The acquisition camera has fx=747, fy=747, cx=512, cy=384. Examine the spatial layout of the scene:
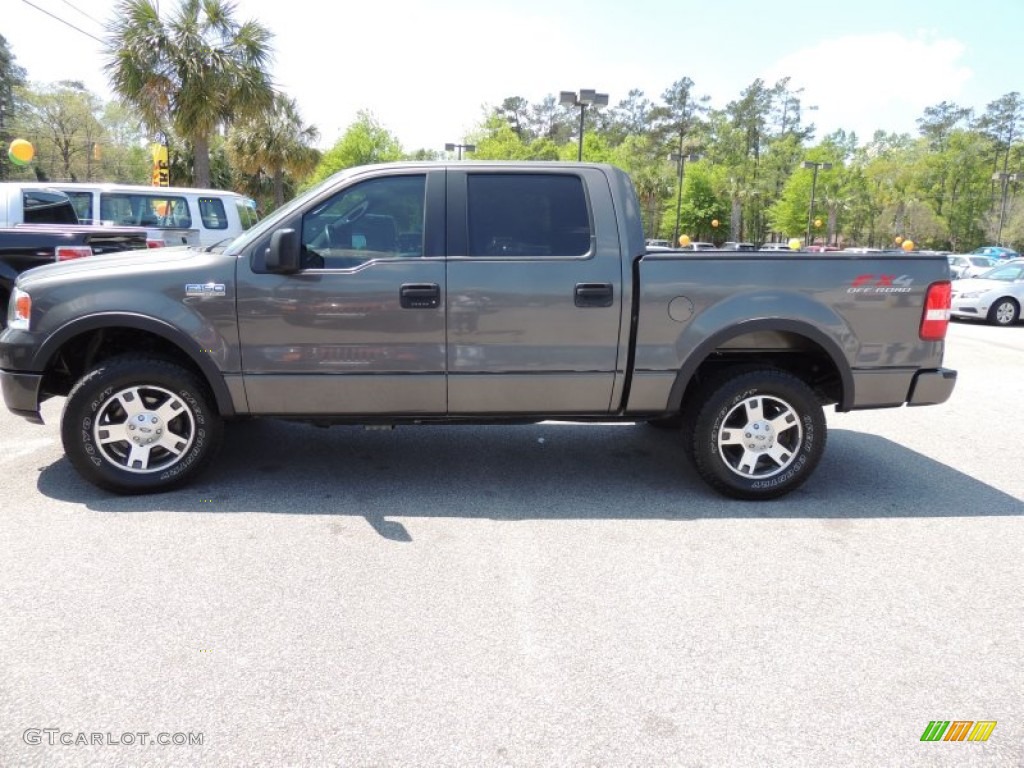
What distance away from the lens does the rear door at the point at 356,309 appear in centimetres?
416

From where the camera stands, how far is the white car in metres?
15.6

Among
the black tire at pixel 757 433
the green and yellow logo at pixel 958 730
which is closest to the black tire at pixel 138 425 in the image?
the black tire at pixel 757 433

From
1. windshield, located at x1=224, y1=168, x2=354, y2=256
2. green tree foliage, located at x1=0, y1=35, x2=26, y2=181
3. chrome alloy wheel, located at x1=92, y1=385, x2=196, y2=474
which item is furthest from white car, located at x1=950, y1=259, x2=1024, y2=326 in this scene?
green tree foliage, located at x1=0, y1=35, x2=26, y2=181

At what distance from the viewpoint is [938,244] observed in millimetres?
74188

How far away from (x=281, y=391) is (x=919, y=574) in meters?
3.46

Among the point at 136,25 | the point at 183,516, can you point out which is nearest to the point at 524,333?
the point at 183,516

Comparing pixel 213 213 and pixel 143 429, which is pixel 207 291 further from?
pixel 213 213

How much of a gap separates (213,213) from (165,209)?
763 mm

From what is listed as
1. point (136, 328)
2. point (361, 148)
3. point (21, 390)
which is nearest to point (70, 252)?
point (21, 390)

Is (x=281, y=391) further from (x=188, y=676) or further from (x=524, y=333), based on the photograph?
(x=188, y=676)

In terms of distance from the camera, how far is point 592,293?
166 inches

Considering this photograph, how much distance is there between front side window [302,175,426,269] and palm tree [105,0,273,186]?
59.0ft

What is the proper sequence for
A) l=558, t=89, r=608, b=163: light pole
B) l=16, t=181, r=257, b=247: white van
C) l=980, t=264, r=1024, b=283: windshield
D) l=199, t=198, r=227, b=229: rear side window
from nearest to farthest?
l=16, t=181, r=257, b=247: white van → l=199, t=198, r=227, b=229: rear side window → l=980, t=264, r=1024, b=283: windshield → l=558, t=89, r=608, b=163: light pole

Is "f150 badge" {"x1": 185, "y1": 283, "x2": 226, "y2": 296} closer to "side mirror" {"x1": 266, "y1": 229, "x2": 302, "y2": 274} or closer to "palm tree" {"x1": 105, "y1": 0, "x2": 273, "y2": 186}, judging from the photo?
"side mirror" {"x1": 266, "y1": 229, "x2": 302, "y2": 274}
